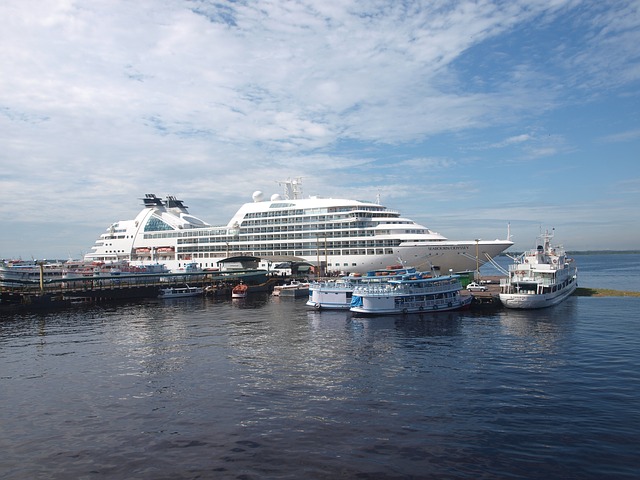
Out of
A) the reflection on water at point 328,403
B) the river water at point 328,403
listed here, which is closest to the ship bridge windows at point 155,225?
the reflection on water at point 328,403

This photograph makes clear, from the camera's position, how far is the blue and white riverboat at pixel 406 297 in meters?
53.6

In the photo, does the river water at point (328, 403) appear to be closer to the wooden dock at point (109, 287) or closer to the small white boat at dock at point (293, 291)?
the wooden dock at point (109, 287)

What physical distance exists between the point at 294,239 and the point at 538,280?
196 ft

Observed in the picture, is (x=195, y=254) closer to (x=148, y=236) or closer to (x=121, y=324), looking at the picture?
(x=148, y=236)

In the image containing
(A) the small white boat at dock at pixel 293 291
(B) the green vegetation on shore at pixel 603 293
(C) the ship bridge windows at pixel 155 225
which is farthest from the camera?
(C) the ship bridge windows at pixel 155 225

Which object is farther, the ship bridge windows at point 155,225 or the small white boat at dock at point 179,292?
the ship bridge windows at point 155,225

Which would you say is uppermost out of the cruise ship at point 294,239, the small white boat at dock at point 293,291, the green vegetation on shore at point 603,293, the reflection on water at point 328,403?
the cruise ship at point 294,239

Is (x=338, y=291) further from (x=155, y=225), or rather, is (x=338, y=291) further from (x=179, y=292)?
(x=155, y=225)

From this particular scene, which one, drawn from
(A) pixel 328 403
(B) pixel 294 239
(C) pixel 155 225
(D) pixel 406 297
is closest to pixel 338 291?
(D) pixel 406 297

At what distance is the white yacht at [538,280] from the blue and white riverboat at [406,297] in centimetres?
670

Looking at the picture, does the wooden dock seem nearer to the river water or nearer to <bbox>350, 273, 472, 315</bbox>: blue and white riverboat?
the river water

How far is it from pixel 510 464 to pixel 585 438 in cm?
450

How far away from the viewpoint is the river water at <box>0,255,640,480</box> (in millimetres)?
17359

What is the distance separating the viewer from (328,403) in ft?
77.2
